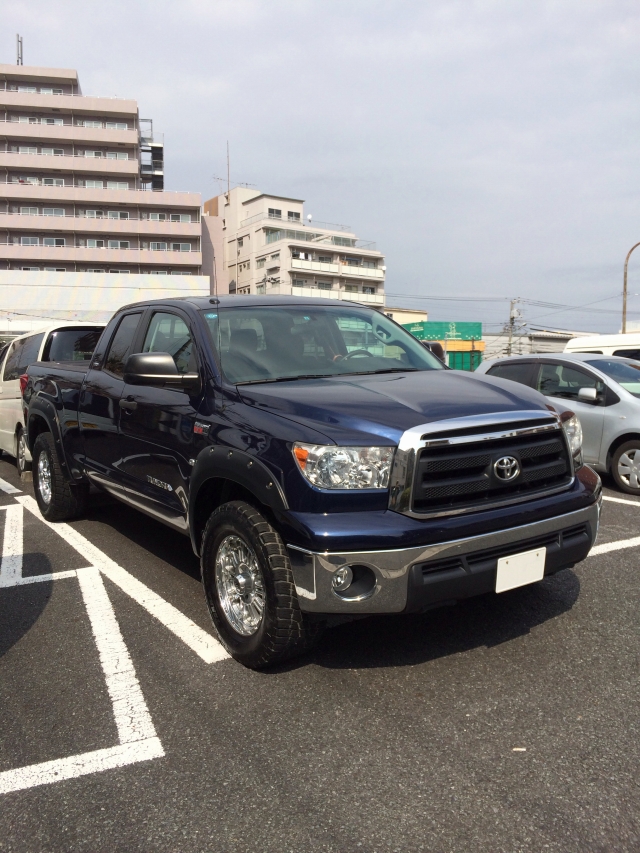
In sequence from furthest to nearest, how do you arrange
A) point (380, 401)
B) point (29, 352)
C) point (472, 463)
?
point (29, 352)
point (380, 401)
point (472, 463)

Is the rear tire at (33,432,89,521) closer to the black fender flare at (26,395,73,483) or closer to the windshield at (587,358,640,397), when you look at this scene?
the black fender flare at (26,395,73,483)

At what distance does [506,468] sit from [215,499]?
1.50 metres

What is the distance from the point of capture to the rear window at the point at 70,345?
7598 mm

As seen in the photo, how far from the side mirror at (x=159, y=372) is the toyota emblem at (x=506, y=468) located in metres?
1.61

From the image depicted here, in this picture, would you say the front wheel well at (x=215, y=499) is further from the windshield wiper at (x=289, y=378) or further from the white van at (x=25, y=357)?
the white van at (x=25, y=357)

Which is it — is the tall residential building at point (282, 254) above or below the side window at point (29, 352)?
above

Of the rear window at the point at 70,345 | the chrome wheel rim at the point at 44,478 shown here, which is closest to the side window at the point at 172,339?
the chrome wheel rim at the point at 44,478

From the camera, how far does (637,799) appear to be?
7.18 ft

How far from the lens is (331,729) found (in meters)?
2.66

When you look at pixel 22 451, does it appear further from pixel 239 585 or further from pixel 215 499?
pixel 239 585

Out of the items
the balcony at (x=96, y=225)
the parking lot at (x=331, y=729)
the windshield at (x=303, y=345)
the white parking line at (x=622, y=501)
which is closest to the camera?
the parking lot at (x=331, y=729)

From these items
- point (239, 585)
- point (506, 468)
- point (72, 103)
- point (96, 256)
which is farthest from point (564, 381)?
point (72, 103)

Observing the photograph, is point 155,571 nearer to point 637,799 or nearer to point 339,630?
point 339,630

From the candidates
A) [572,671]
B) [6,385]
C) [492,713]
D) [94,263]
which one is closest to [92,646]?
[492,713]
